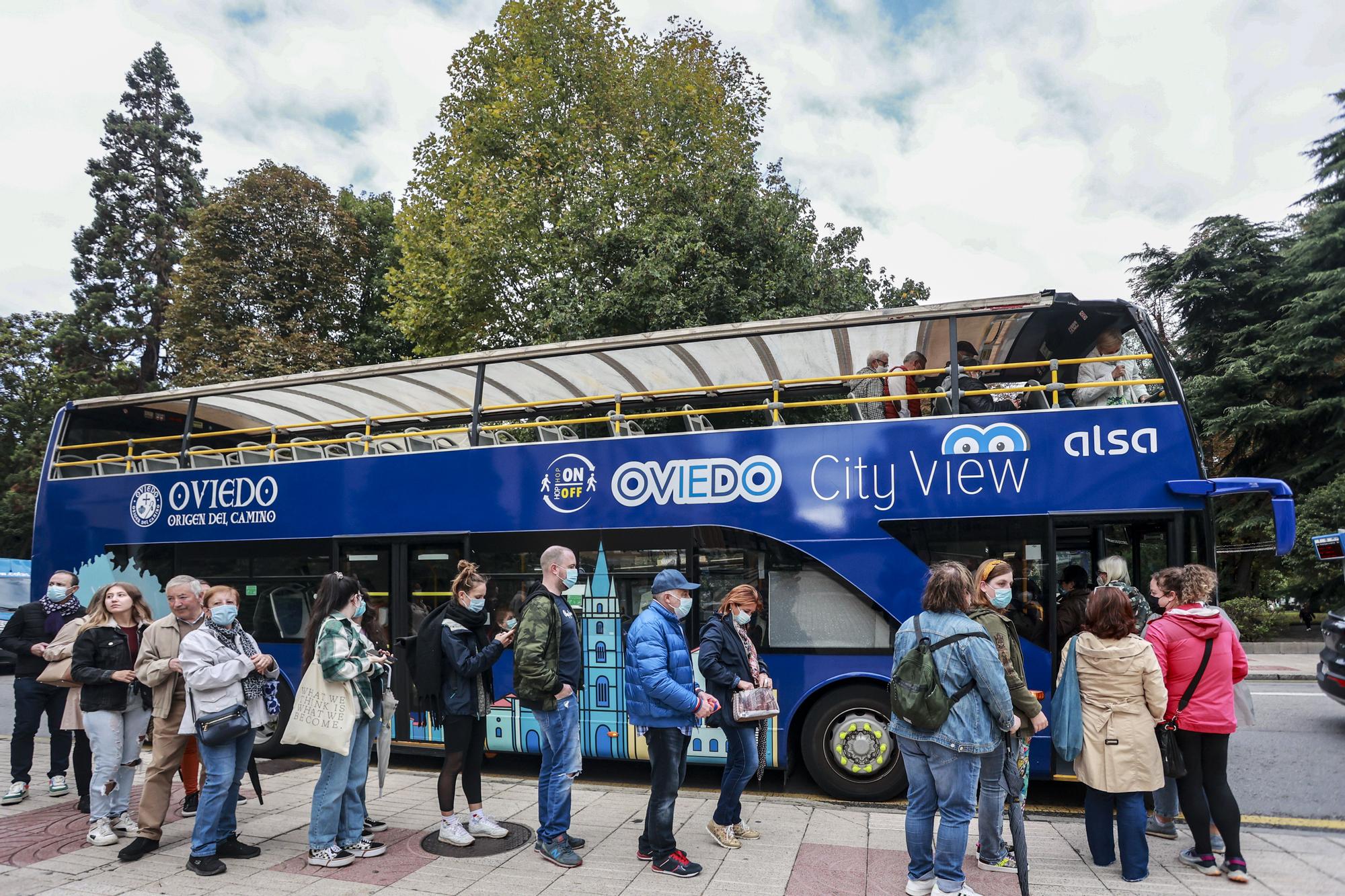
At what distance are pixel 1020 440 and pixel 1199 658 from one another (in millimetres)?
2055

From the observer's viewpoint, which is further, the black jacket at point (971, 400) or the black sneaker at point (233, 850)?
the black jacket at point (971, 400)

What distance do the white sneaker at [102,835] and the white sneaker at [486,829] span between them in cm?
231

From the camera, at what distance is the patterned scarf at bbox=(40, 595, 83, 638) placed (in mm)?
6527

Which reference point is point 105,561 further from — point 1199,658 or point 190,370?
point 190,370

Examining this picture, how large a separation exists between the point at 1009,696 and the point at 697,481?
10.8ft

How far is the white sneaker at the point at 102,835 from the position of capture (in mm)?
5496

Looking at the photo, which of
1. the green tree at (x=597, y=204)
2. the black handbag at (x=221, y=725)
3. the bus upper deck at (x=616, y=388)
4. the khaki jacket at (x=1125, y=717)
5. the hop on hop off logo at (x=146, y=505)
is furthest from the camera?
the green tree at (x=597, y=204)

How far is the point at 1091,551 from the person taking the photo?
627 centimetres

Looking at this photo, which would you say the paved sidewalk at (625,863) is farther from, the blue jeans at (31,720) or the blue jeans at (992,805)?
the blue jeans at (31,720)

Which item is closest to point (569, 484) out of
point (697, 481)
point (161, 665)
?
point (697, 481)

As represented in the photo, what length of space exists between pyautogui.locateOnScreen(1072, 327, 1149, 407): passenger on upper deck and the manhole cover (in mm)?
5144

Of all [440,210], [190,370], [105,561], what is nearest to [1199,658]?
[105,561]

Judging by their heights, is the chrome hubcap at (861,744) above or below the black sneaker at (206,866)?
above

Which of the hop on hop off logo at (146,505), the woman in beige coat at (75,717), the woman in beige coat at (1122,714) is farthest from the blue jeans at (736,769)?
the hop on hop off logo at (146,505)
